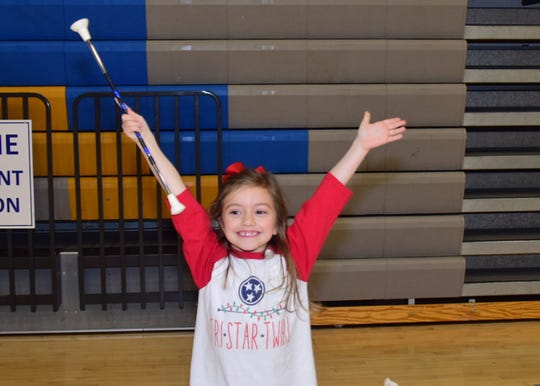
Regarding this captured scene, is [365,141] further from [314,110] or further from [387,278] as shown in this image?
[387,278]

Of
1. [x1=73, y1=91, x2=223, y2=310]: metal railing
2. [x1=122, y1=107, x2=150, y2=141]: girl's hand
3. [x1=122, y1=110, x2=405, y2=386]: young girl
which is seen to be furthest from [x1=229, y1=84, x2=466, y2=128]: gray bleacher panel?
[x1=122, y1=107, x2=150, y2=141]: girl's hand

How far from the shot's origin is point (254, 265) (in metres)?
2.00

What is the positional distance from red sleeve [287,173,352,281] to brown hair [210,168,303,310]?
0.10 feet

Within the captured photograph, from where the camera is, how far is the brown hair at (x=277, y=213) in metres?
1.99

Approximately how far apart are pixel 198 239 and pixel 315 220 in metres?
0.32

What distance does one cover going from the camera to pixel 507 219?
394cm

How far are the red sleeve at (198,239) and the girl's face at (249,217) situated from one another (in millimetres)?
54

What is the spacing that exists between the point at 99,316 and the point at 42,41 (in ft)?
4.47

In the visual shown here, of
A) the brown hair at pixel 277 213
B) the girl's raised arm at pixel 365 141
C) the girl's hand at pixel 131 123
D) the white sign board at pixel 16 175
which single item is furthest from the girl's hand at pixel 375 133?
the white sign board at pixel 16 175

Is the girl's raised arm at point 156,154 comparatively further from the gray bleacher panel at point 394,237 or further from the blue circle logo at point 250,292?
the gray bleacher panel at point 394,237

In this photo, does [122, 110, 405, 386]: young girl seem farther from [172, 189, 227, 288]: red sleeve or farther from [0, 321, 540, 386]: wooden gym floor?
[0, 321, 540, 386]: wooden gym floor

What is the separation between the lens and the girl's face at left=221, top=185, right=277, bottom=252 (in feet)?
6.45

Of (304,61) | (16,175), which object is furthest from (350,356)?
(16,175)

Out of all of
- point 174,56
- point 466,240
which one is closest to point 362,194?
point 466,240
